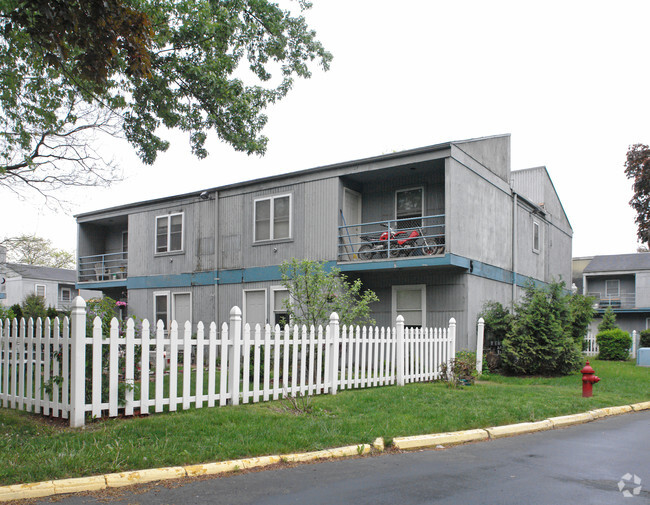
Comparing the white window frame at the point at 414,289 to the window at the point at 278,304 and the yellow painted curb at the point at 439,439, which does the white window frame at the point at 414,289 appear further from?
the yellow painted curb at the point at 439,439

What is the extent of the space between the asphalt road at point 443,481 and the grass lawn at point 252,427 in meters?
0.52

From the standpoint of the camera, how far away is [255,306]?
69.1ft

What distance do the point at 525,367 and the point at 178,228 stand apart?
1395 cm

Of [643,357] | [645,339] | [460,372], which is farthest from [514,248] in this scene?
[645,339]

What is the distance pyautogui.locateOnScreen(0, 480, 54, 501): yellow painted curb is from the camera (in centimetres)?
522

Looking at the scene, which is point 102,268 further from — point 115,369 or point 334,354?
point 115,369

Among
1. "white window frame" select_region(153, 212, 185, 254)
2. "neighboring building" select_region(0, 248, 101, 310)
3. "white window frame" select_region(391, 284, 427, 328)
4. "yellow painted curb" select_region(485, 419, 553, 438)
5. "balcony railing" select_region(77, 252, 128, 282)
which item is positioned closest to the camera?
"yellow painted curb" select_region(485, 419, 553, 438)

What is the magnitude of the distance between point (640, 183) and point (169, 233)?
3104 cm

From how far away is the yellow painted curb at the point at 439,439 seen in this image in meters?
7.69

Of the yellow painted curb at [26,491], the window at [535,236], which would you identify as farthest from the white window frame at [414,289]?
the yellow painted curb at [26,491]

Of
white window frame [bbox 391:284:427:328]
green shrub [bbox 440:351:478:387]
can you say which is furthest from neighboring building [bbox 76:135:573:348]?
green shrub [bbox 440:351:478:387]

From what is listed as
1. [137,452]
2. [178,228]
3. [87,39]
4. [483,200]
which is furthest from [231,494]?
[178,228]

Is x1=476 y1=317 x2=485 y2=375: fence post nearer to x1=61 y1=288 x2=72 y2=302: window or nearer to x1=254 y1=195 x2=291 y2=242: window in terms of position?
x1=254 y1=195 x2=291 y2=242: window

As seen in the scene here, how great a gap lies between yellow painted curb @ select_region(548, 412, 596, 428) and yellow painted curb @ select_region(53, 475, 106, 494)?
7.13 metres
